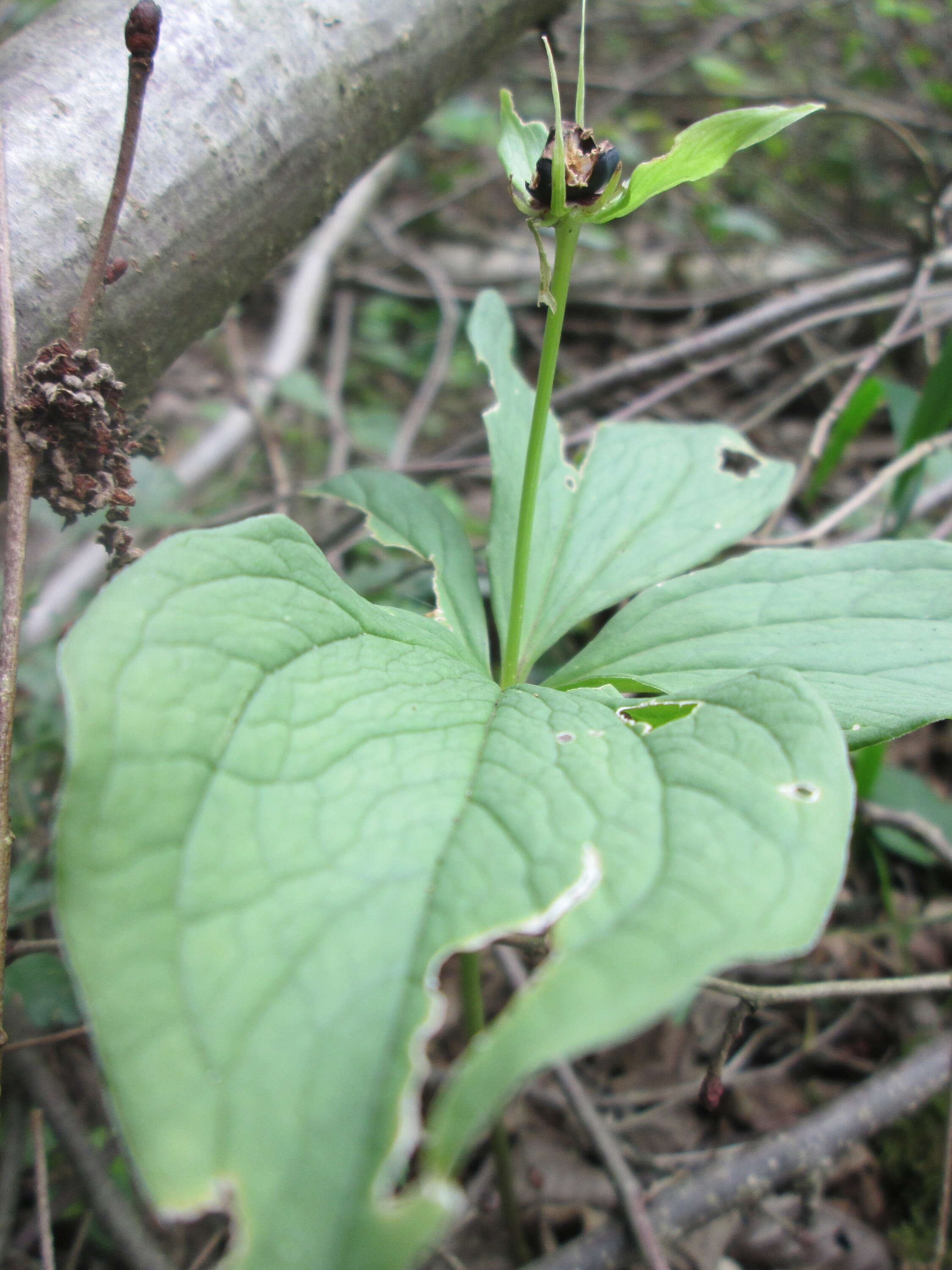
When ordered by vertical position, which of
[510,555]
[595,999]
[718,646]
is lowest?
[718,646]

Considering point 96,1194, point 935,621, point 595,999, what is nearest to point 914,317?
point 935,621

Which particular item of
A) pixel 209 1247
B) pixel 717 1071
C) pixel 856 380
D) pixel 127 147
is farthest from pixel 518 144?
pixel 209 1247

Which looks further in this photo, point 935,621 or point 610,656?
point 610,656

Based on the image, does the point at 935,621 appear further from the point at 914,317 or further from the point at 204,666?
the point at 914,317

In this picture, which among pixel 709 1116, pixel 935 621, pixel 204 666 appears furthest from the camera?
pixel 709 1116

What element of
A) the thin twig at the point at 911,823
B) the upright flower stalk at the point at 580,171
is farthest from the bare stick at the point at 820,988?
the upright flower stalk at the point at 580,171

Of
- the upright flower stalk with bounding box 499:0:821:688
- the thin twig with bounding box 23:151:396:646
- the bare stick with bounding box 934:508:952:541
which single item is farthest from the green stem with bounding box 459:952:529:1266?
the bare stick with bounding box 934:508:952:541

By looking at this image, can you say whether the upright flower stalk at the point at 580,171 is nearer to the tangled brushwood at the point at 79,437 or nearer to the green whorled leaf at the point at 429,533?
the green whorled leaf at the point at 429,533
